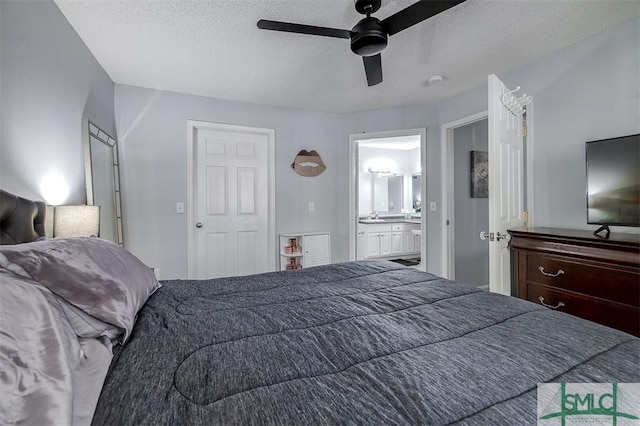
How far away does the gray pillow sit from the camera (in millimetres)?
790

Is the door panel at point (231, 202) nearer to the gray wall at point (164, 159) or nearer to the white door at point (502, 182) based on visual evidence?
the gray wall at point (164, 159)

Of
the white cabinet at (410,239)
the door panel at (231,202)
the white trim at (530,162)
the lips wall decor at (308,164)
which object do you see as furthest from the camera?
the white cabinet at (410,239)

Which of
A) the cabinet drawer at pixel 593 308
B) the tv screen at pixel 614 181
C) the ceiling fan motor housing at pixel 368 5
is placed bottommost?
the cabinet drawer at pixel 593 308

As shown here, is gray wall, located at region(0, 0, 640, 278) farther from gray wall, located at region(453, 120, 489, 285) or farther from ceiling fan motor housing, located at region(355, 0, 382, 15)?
ceiling fan motor housing, located at region(355, 0, 382, 15)

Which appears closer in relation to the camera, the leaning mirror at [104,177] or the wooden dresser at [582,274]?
the wooden dresser at [582,274]

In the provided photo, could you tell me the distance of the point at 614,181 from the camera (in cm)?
191

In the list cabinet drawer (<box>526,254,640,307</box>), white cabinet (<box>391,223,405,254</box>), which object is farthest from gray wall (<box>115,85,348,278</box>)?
white cabinet (<box>391,223,405,254</box>)

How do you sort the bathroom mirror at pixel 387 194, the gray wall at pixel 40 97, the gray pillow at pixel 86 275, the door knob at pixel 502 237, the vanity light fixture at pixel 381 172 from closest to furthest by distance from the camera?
1. the gray pillow at pixel 86 275
2. the gray wall at pixel 40 97
3. the door knob at pixel 502 237
4. the vanity light fixture at pixel 381 172
5. the bathroom mirror at pixel 387 194

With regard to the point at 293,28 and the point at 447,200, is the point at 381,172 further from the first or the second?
the point at 293,28

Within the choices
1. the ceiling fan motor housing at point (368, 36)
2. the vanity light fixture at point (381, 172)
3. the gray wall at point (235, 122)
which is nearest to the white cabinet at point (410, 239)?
the vanity light fixture at point (381, 172)

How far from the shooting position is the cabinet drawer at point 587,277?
5.26ft

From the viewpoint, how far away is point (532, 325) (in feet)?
3.20
